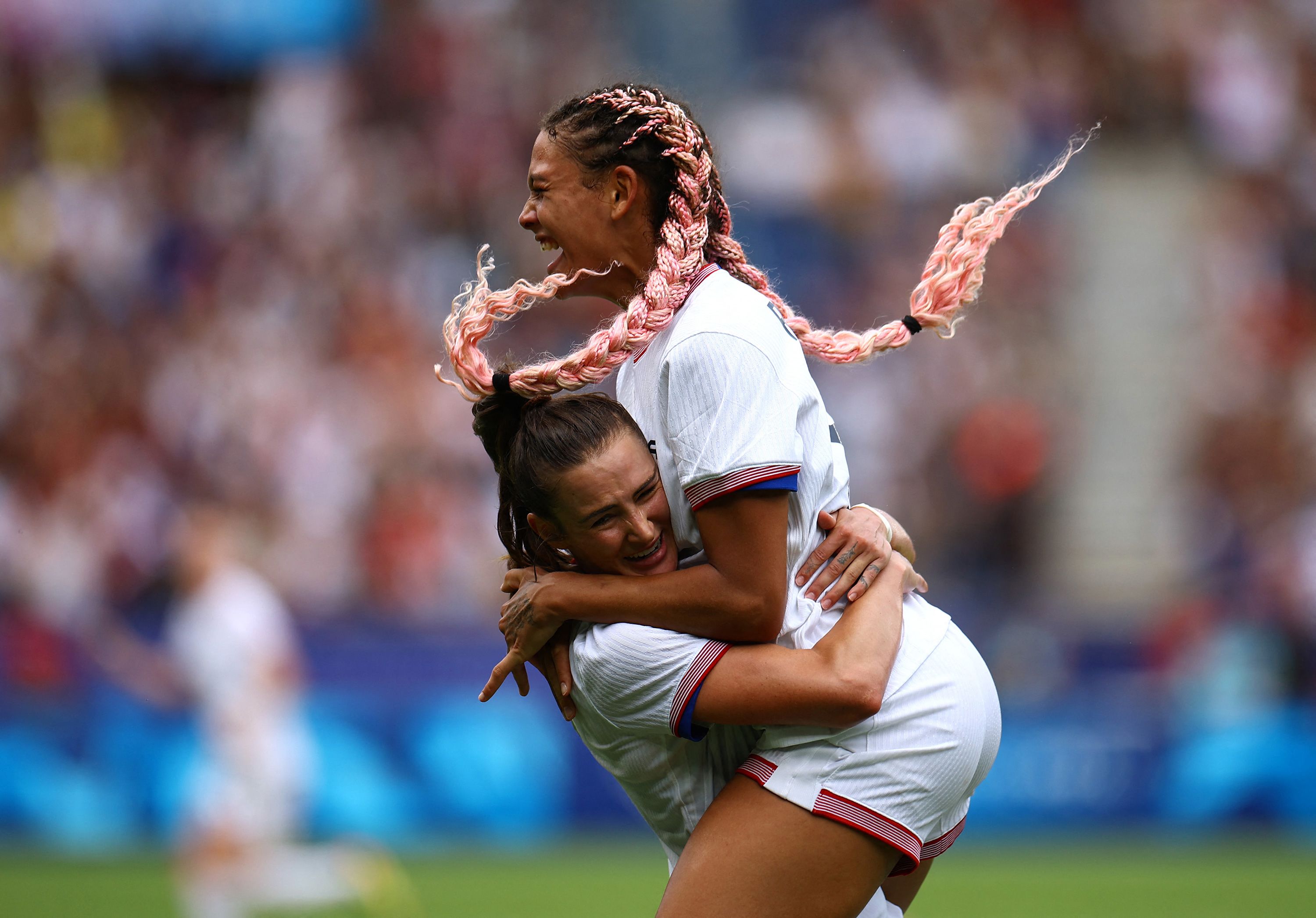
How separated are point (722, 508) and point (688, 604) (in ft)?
0.69

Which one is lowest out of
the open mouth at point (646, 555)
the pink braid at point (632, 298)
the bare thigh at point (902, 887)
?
the bare thigh at point (902, 887)

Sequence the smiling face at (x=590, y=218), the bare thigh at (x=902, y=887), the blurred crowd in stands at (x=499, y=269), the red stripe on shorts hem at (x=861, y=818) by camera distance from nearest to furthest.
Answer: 1. the red stripe on shorts hem at (x=861, y=818)
2. the smiling face at (x=590, y=218)
3. the bare thigh at (x=902, y=887)
4. the blurred crowd in stands at (x=499, y=269)

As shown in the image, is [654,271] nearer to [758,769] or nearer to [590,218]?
[590,218]

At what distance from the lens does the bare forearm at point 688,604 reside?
10.4ft

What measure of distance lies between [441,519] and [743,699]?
8.86 metres

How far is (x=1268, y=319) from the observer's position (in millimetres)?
12867

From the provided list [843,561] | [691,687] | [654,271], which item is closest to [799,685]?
[691,687]

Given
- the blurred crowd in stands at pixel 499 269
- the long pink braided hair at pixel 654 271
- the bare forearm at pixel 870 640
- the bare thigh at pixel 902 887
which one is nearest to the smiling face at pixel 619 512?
the long pink braided hair at pixel 654 271

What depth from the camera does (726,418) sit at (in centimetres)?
312

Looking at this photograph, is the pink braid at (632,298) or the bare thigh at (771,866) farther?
the pink braid at (632,298)

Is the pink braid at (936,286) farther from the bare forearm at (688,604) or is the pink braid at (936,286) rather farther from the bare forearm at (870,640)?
the bare forearm at (688,604)

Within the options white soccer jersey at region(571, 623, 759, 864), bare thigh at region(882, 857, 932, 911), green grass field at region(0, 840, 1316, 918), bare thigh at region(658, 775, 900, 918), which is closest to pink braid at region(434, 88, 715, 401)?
white soccer jersey at region(571, 623, 759, 864)

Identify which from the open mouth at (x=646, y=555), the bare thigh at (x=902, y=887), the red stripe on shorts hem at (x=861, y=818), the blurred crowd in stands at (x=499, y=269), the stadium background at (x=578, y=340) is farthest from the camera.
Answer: the blurred crowd in stands at (x=499, y=269)

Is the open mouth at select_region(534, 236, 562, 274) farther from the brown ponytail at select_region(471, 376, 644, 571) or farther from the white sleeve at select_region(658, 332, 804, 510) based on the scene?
the white sleeve at select_region(658, 332, 804, 510)
